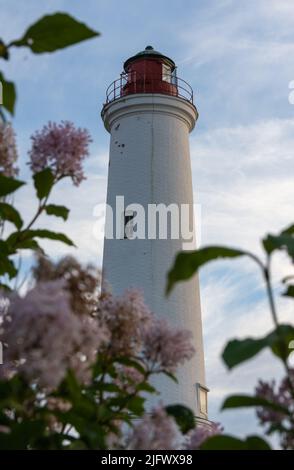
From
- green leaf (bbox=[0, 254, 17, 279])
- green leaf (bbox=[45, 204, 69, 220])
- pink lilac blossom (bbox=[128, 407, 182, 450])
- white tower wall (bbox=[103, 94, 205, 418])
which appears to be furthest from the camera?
white tower wall (bbox=[103, 94, 205, 418])

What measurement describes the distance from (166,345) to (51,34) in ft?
4.17

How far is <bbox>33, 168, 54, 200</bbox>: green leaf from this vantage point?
2953 mm

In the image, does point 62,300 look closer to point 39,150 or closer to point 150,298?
point 39,150

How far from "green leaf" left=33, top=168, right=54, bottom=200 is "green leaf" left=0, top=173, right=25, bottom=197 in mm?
218

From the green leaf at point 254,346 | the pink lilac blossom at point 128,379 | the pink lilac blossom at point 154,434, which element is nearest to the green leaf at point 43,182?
the pink lilac blossom at point 128,379

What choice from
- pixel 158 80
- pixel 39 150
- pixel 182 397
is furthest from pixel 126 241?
pixel 39 150

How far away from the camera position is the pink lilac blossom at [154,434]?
8.00 feet

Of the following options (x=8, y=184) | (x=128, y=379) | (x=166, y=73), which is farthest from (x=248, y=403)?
(x=166, y=73)

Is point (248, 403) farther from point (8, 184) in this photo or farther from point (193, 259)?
point (8, 184)

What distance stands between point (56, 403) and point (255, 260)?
2.84 feet

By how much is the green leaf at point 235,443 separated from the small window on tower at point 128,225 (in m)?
19.8

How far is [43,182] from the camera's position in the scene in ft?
9.89

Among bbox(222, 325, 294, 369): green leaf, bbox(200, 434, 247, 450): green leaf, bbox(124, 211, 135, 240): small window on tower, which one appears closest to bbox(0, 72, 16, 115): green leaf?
bbox(222, 325, 294, 369): green leaf

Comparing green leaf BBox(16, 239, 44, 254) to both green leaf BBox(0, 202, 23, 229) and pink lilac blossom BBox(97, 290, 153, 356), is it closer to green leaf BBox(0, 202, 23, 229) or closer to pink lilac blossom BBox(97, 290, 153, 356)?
green leaf BBox(0, 202, 23, 229)
